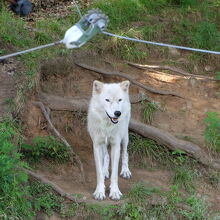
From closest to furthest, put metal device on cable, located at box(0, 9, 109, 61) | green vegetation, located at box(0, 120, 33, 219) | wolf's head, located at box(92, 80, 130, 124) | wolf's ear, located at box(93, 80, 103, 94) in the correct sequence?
metal device on cable, located at box(0, 9, 109, 61), green vegetation, located at box(0, 120, 33, 219), wolf's head, located at box(92, 80, 130, 124), wolf's ear, located at box(93, 80, 103, 94)

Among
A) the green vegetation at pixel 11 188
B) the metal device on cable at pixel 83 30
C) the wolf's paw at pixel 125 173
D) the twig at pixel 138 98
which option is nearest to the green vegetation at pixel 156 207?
the wolf's paw at pixel 125 173

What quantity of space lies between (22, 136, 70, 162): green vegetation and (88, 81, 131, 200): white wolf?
0.71 m

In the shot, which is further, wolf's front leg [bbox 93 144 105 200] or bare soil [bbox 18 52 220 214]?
bare soil [bbox 18 52 220 214]

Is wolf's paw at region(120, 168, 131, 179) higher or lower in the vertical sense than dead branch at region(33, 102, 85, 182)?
lower

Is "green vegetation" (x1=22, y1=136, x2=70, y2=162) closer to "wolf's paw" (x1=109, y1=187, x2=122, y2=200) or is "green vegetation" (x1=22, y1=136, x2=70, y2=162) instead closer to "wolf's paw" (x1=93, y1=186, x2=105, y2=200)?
"wolf's paw" (x1=93, y1=186, x2=105, y2=200)

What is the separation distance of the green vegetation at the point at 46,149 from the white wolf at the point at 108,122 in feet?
2.33

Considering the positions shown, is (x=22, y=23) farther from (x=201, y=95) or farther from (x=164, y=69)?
(x=201, y=95)

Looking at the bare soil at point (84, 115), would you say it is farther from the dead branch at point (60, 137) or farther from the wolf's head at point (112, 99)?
the wolf's head at point (112, 99)

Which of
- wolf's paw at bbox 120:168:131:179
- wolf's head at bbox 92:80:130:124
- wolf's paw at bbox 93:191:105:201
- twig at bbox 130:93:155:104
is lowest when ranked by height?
wolf's paw at bbox 120:168:131:179

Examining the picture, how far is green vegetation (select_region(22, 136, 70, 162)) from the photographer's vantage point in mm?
6785

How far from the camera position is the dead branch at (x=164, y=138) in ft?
25.2

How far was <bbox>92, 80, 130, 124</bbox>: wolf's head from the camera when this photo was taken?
233 inches

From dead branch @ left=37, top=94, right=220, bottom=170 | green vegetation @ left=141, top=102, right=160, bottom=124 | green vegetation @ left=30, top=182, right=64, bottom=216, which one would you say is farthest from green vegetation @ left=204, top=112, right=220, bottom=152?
green vegetation @ left=30, top=182, right=64, bottom=216

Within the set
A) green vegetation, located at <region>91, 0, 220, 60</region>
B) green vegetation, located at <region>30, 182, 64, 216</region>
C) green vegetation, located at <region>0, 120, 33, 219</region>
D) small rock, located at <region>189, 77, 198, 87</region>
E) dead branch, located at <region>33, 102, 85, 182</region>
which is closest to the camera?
green vegetation, located at <region>0, 120, 33, 219</region>
